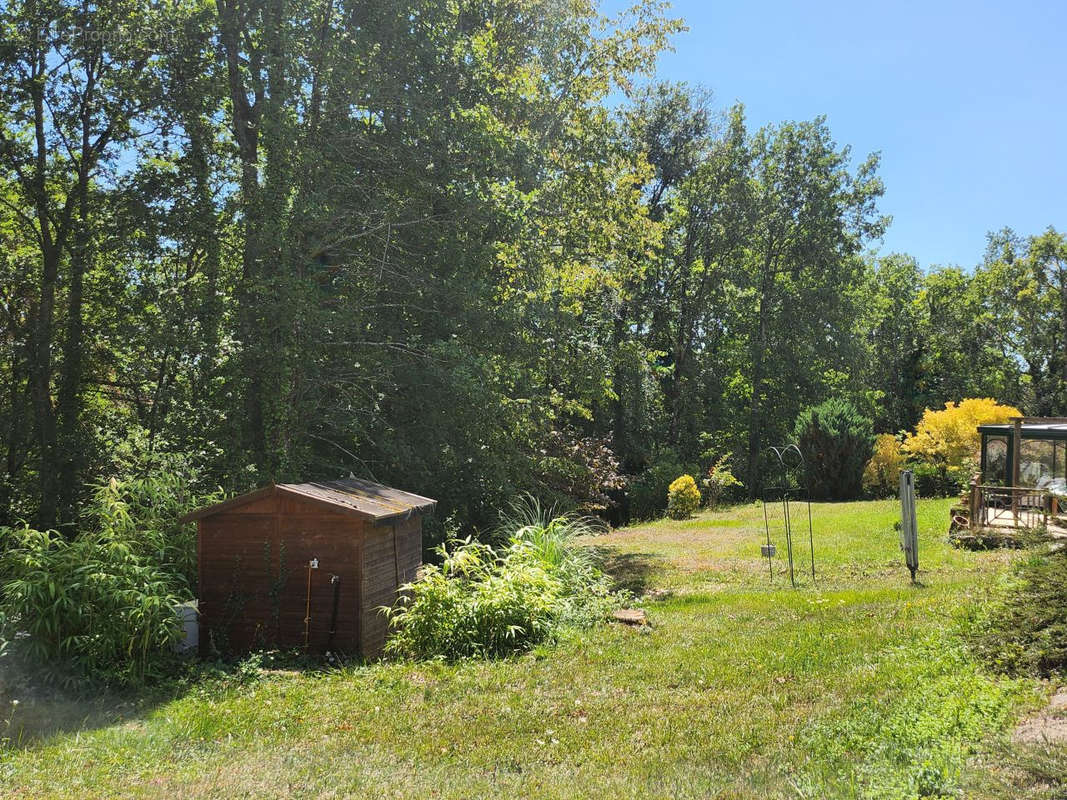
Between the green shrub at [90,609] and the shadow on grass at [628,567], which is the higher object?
the green shrub at [90,609]

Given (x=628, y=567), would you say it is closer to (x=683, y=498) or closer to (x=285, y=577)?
(x=285, y=577)

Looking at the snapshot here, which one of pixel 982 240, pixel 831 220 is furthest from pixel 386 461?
pixel 982 240

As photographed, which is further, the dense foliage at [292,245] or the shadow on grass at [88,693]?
the dense foliage at [292,245]

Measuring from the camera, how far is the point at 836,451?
81.0 ft

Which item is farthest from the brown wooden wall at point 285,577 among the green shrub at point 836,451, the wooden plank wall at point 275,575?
the green shrub at point 836,451

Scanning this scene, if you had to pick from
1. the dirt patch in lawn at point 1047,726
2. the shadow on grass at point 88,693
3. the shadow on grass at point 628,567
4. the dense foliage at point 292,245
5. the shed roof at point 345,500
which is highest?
the dense foliage at point 292,245

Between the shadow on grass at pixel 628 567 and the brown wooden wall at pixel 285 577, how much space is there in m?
4.35

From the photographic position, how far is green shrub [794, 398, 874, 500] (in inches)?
969

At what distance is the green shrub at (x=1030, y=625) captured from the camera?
5461 mm

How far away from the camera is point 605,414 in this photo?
2923 cm

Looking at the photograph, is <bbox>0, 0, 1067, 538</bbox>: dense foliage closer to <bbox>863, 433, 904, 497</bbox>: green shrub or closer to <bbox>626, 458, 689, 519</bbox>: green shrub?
<bbox>626, 458, 689, 519</bbox>: green shrub

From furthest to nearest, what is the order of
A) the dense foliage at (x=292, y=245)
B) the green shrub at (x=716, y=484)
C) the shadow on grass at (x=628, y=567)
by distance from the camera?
the green shrub at (x=716, y=484), the dense foliage at (x=292, y=245), the shadow on grass at (x=628, y=567)

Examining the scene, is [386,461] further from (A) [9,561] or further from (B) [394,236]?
(A) [9,561]

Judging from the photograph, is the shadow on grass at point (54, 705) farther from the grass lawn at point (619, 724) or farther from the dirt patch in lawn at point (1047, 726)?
the dirt patch in lawn at point (1047, 726)
